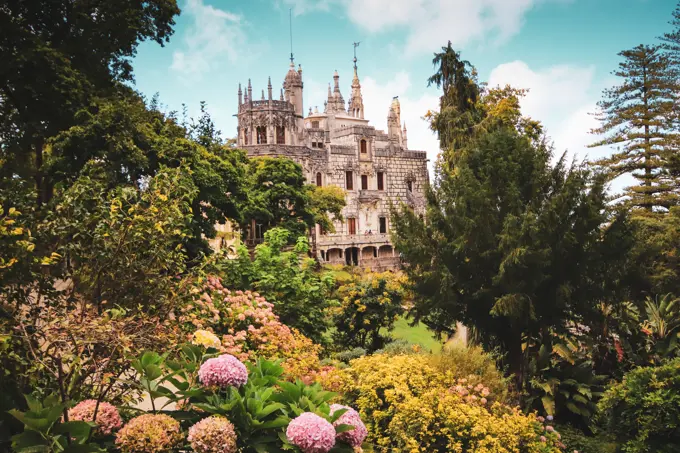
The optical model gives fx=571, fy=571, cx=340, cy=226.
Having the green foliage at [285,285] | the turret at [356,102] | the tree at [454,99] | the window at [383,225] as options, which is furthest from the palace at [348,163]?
the green foliage at [285,285]

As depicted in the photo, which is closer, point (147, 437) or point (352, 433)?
point (147, 437)

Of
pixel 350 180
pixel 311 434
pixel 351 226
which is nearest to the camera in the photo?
pixel 311 434

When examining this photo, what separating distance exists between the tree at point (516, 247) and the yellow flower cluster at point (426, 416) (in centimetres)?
369

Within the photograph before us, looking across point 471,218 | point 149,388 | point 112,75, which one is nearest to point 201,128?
point 112,75

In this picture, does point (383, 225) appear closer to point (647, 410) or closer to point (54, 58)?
point (54, 58)

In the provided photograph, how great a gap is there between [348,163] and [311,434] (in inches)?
1905

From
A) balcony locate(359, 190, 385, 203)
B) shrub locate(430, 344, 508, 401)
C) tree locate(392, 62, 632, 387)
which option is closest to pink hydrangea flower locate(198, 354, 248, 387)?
shrub locate(430, 344, 508, 401)

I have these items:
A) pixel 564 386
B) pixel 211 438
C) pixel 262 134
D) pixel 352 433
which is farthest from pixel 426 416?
pixel 262 134

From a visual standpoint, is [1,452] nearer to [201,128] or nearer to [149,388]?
[149,388]

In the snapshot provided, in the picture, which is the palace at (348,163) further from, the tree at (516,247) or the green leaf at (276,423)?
the green leaf at (276,423)

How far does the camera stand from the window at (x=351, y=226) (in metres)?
→ 51.7

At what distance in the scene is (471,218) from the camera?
1292 cm

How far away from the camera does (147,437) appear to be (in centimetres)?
451

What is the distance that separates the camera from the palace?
1908 inches
